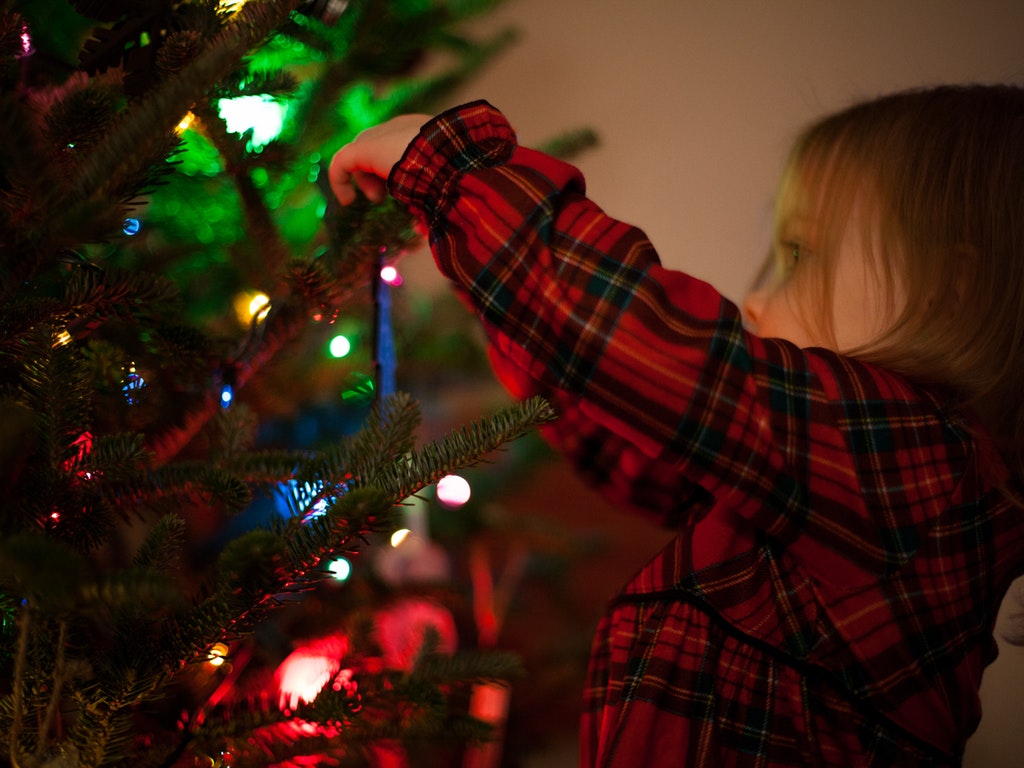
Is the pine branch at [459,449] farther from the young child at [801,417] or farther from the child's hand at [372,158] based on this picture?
the child's hand at [372,158]

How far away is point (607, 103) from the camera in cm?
95

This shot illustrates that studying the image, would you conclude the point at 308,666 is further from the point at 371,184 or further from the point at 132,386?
the point at 371,184

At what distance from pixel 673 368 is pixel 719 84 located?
643 mm

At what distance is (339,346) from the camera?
2.16 feet

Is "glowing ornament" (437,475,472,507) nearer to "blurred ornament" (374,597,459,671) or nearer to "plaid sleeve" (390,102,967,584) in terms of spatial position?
"blurred ornament" (374,597,459,671)

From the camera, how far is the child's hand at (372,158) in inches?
18.4

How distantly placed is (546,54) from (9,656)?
35.9 inches

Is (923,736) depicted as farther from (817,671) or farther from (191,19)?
(191,19)

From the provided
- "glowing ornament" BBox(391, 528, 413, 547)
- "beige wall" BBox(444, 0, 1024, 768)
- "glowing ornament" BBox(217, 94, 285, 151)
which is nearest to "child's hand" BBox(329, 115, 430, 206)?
"glowing ornament" BBox(217, 94, 285, 151)

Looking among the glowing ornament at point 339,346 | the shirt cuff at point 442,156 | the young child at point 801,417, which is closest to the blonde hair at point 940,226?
the young child at point 801,417

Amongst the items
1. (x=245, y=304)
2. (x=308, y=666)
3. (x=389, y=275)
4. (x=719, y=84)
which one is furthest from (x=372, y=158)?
(x=719, y=84)

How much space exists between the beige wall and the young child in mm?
343

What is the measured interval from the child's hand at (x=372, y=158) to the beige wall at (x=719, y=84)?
1.64 feet

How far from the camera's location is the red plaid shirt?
406 millimetres
